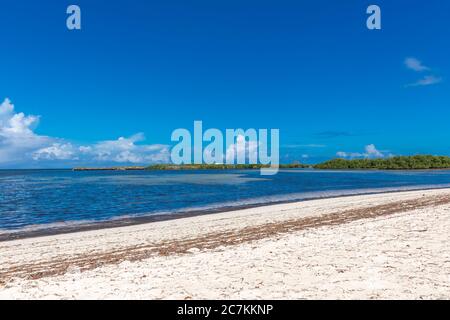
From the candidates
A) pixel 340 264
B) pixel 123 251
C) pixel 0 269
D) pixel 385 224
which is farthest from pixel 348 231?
pixel 0 269

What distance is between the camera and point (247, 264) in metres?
9.21

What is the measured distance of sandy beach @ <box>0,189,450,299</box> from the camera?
23.6 feet

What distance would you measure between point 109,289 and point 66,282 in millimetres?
1402

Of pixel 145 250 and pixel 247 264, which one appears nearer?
pixel 247 264

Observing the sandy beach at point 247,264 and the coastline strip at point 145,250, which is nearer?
the sandy beach at point 247,264

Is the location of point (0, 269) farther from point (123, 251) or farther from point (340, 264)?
point (340, 264)

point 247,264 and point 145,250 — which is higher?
point 247,264

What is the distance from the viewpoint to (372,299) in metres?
6.56

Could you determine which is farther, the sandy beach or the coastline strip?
the coastline strip

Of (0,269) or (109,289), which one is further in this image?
(0,269)

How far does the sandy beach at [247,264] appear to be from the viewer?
718cm

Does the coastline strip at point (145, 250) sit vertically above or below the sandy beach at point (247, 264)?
below
